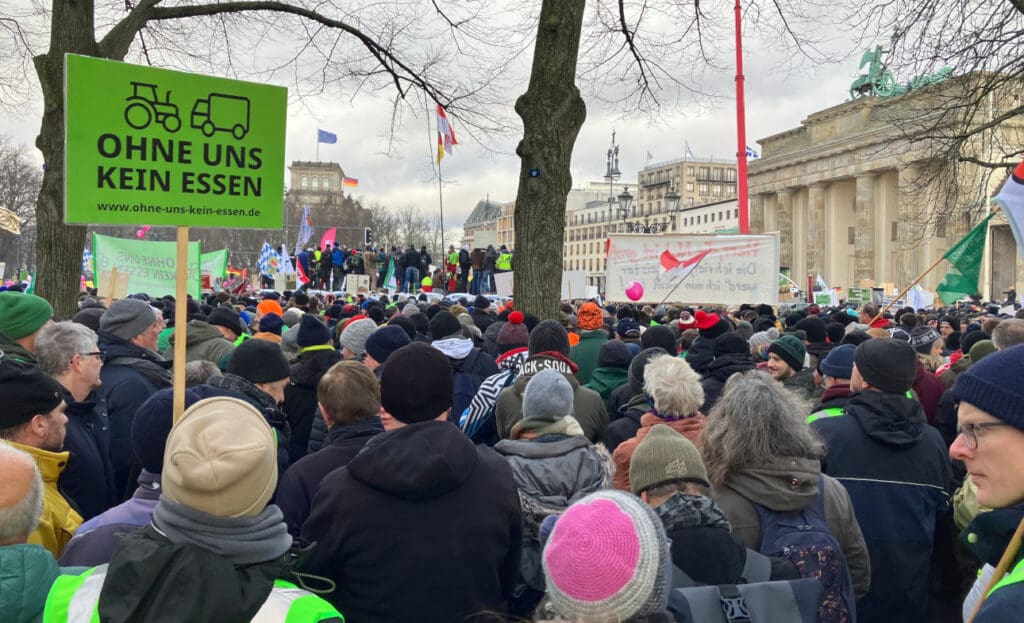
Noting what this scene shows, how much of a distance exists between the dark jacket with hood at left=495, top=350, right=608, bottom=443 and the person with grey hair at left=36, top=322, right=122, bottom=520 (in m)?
2.14

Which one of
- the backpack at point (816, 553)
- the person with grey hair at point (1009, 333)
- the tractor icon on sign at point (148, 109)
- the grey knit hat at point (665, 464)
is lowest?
the backpack at point (816, 553)

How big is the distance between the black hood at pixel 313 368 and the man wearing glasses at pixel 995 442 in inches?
172

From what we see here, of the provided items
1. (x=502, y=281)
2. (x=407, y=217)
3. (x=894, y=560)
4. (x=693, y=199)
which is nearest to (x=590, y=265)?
(x=693, y=199)

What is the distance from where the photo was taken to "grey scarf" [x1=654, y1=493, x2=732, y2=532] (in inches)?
102

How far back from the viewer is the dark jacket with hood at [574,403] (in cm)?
510

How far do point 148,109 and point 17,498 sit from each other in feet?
6.65

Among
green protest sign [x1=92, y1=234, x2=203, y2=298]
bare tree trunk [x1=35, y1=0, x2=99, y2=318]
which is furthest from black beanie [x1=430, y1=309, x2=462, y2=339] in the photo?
green protest sign [x1=92, y1=234, x2=203, y2=298]

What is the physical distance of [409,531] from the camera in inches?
109

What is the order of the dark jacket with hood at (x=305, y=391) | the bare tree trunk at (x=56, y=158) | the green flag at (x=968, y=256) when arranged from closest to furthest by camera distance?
1. the dark jacket with hood at (x=305, y=391)
2. the green flag at (x=968, y=256)
3. the bare tree trunk at (x=56, y=158)

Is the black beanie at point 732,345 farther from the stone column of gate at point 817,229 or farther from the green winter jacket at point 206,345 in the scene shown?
the stone column of gate at point 817,229

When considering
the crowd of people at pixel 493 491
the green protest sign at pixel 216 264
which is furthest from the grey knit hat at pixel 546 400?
the green protest sign at pixel 216 264

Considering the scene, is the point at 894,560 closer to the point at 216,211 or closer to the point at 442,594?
the point at 442,594

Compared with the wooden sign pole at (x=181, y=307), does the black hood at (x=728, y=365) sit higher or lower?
lower

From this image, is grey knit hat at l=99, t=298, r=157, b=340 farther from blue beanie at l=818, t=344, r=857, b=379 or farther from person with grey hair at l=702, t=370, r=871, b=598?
blue beanie at l=818, t=344, r=857, b=379
